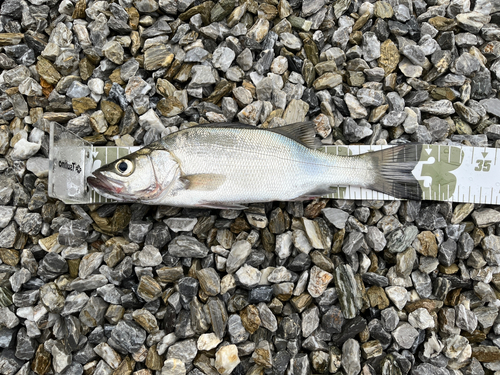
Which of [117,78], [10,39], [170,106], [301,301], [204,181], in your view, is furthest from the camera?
[10,39]

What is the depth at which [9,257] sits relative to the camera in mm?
2996

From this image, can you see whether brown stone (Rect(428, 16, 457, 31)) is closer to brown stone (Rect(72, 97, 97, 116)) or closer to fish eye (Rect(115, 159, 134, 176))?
fish eye (Rect(115, 159, 134, 176))

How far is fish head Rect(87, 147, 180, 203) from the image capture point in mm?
2621

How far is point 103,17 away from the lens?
128 inches

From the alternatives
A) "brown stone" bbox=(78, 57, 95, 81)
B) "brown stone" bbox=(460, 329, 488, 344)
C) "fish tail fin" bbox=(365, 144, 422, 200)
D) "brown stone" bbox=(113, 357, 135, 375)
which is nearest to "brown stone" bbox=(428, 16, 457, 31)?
"fish tail fin" bbox=(365, 144, 422, 200)

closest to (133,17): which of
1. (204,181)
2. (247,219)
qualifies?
(204,181)

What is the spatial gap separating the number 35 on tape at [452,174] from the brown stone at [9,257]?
9.63ft

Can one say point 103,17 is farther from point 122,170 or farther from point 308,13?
point 308,13

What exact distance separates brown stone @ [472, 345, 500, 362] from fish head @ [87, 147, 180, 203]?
3021 millimetres

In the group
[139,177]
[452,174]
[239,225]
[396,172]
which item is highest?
[139,177]

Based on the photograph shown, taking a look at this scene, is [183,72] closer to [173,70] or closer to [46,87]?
[173,70]

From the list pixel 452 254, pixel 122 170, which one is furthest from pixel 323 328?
pixel 122 170

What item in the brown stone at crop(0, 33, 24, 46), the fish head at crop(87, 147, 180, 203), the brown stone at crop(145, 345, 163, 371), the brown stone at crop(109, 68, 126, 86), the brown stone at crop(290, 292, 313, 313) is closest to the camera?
the fish head at crop(87, 147, 180, 203)

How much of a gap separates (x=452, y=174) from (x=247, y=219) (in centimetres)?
194
